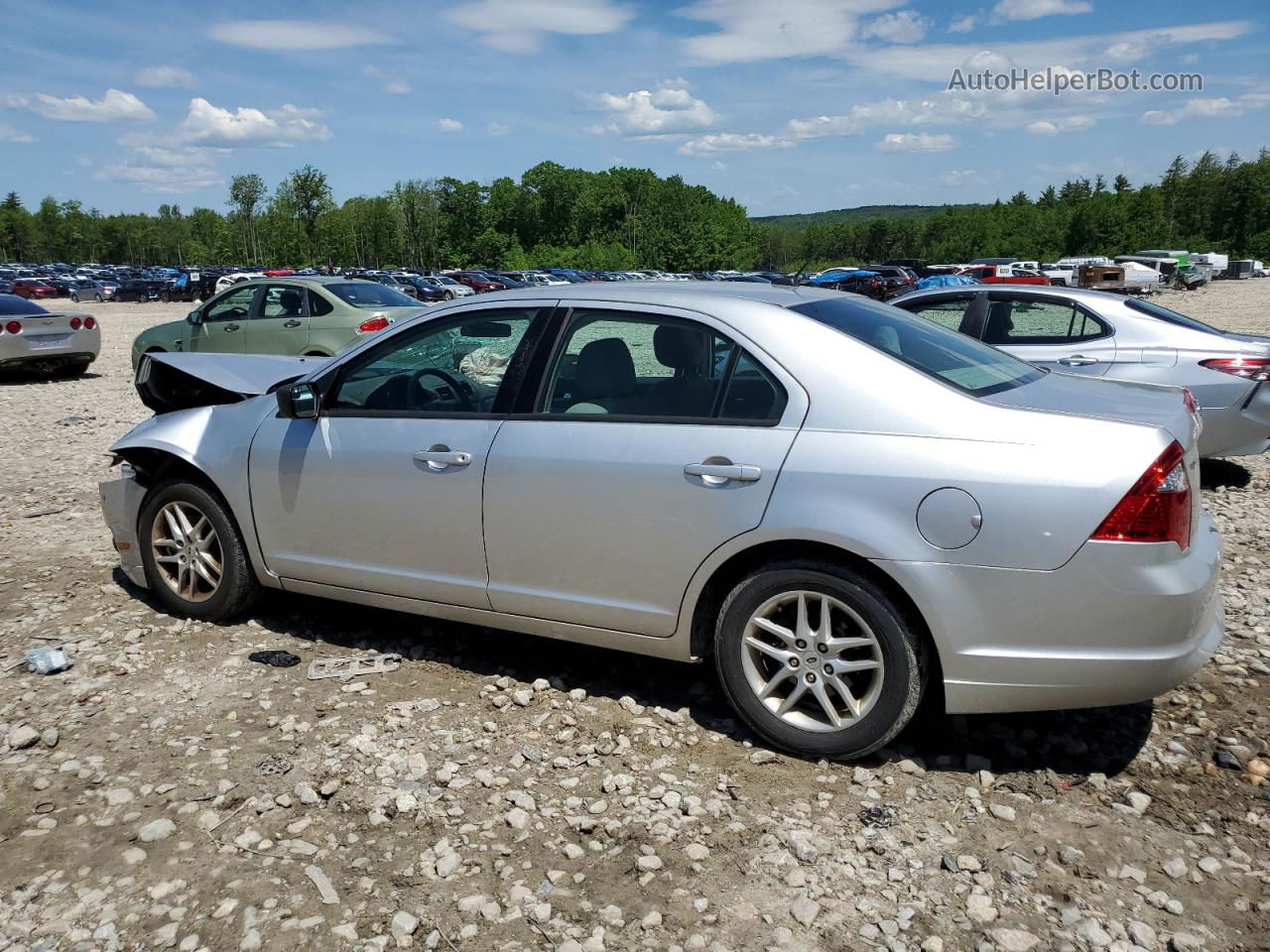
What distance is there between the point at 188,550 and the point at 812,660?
326cm

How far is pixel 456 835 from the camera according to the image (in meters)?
3.27

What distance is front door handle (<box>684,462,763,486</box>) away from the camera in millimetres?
3549

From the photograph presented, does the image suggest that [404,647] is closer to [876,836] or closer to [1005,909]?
[876,836]

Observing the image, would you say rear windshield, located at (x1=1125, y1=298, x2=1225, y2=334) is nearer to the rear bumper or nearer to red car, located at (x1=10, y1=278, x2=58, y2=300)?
the rear bumper

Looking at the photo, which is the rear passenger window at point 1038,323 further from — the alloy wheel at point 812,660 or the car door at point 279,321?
the car door at point 279,321

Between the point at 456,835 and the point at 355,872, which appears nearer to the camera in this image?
the point at 355,872

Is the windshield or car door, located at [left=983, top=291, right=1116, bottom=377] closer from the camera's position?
car door, located at [left=983, top=291, right=1116, bottom=377]

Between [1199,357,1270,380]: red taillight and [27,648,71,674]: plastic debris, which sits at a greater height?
[1199,357,1270,380]: red taillight

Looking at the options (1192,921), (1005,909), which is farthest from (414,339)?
(1192,921)

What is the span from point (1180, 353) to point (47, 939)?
764 centimetres

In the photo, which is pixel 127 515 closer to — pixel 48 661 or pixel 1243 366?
pixel 48 661

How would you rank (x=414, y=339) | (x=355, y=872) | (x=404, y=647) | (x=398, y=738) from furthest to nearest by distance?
(x=404, y=647) → (x=414, y=339) → (x=398, y=738) → (x=355, y=872)

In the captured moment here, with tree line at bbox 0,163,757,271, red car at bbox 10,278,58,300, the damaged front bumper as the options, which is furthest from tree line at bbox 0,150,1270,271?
the damaged front bumper

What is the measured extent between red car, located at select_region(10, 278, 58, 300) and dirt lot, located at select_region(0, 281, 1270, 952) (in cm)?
7109
